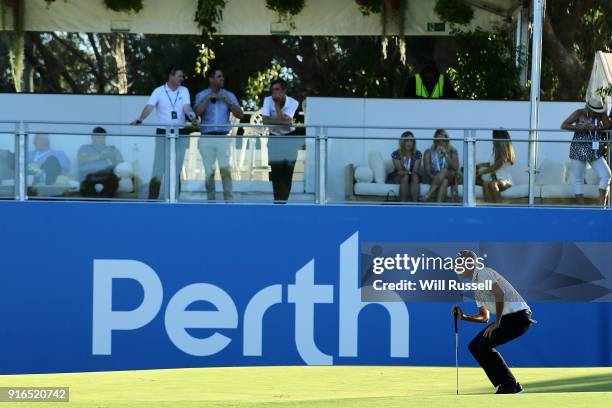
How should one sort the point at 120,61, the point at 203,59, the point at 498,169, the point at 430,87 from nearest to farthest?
the point at 498,169, the point at 430,87, the point at 203,59, the point at 120,61

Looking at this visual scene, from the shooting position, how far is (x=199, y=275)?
55.1 ft

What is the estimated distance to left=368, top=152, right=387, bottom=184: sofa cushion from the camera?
54.1 ft

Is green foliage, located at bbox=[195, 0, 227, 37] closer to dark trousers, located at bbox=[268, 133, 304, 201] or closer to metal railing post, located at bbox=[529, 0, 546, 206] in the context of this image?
dark trousers, located at bbox=[268, 133, 304, 201]

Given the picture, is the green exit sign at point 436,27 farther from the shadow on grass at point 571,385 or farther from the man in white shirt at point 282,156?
the shadow on grass at point 571,385

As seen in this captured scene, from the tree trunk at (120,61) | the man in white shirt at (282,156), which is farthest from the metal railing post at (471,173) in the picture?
the tree trunk at (120,61)

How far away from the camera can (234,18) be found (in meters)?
21.2

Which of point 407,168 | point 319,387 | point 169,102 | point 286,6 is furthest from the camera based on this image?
point 286,6

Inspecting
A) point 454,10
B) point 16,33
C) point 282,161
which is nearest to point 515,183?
point 282,161

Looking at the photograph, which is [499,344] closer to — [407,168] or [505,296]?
[505,296]

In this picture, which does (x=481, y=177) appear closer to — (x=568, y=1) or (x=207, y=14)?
(x=207, y=14)

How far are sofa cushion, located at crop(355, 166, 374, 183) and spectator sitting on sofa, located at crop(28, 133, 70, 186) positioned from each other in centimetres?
343

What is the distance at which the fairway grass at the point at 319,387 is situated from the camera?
11.2 meters

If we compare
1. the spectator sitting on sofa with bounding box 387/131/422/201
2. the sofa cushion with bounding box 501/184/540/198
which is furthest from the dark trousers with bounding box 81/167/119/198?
the sofa cushion with bounding box 501/184/540/198

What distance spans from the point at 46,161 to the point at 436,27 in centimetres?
722
